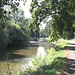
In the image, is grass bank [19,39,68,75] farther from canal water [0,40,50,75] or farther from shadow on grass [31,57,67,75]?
canal water [0,40,50,75]

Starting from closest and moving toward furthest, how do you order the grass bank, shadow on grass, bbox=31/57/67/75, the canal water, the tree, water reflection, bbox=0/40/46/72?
1. shadow on grass, bbox=31/57/67/75
2. the grass bank
3. the canal water
4. the tree
5. water reflection, bbox=0/40/46/72

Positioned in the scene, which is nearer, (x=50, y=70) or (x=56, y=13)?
(x=50, y=70)

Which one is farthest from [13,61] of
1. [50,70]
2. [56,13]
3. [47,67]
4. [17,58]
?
[50,70]

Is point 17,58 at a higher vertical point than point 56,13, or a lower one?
lower

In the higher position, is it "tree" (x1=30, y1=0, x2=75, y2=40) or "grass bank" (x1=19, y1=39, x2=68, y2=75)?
"tree" (x1=30, y1=0, x2=75, y2=40)

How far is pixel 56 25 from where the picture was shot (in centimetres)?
1454

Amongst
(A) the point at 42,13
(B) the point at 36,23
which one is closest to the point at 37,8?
(A) the point at 42,13

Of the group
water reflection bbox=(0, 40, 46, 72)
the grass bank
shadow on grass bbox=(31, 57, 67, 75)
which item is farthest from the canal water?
shadow on grass bbox=(31, 57, 67, 75)

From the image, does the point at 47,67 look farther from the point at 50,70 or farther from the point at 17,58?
the point at 17,58

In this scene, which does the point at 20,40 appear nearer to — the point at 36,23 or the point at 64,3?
the point at 36,23

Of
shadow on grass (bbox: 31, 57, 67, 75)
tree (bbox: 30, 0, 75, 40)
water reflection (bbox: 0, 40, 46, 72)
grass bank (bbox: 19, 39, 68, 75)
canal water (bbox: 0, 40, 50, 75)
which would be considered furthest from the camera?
water reflection (bbox: 0, 40, 46, 72)

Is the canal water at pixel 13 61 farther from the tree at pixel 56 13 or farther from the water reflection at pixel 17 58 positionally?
the tree at pixel 56 13

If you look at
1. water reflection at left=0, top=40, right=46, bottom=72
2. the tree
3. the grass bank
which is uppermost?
→ the tree

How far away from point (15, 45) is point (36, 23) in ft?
84.6
